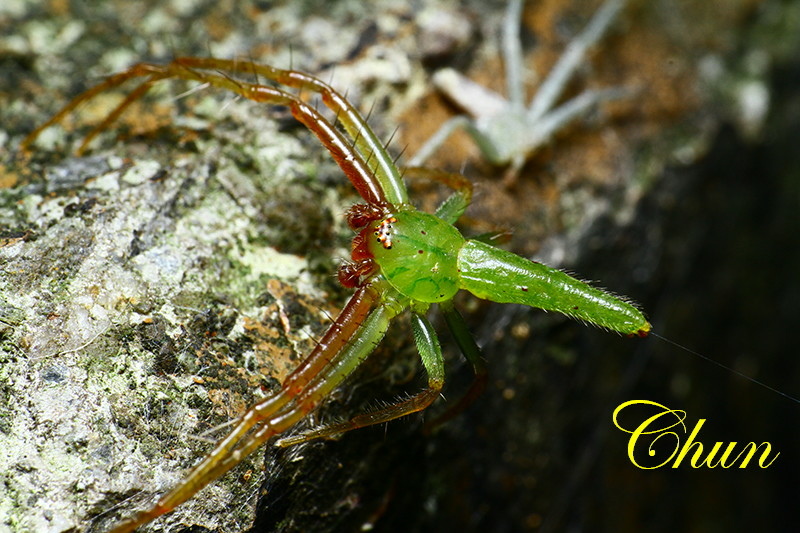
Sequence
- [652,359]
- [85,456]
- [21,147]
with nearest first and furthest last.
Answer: [85,456] → [21,147] → [652,359]

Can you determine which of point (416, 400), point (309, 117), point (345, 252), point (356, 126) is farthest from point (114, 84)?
point (416, 400)

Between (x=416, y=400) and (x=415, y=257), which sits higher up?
(x=415, y=257)

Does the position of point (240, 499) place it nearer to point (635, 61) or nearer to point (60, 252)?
point (60, 252)

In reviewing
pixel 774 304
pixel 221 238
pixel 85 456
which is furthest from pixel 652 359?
pixel 85 456

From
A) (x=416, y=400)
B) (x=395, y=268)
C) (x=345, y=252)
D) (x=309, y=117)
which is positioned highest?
(x=309, y=117)

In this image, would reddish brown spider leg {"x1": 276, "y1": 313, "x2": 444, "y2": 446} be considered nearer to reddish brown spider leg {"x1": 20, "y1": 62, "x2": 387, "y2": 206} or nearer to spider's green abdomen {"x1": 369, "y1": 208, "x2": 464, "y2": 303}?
spider's green abdomen {"x1": 369, "y1": 208, "x2": 464, "y2": 303}

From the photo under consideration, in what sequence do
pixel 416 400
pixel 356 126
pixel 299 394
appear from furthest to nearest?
pixel 356 126
pixel 416 400
pixel 299 394

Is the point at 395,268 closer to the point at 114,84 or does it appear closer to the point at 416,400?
the point at 416,400

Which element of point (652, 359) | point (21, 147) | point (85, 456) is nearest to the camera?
point (85, 456)
